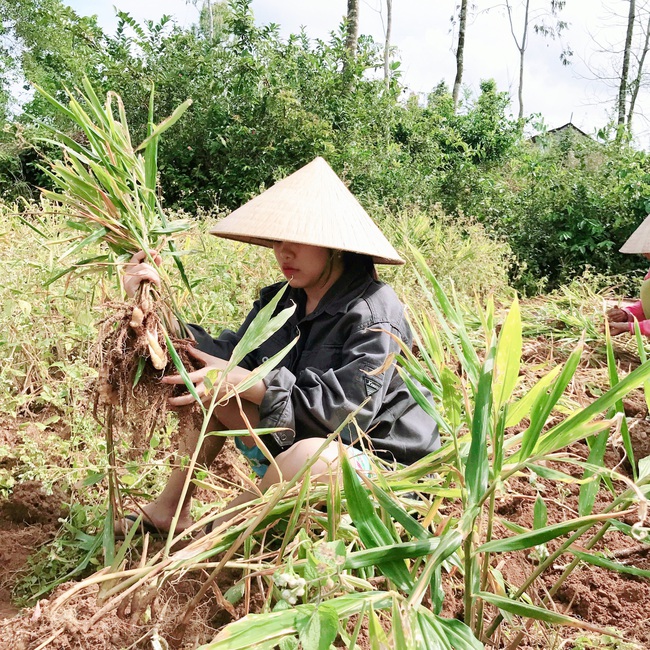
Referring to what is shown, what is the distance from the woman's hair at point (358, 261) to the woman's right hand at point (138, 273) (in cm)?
56

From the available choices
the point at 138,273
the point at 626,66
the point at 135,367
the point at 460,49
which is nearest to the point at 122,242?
the point at 138,273

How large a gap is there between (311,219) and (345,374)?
436 millimetres

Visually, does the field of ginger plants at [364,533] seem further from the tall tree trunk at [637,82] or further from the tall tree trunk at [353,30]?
the tall tree trunk at [637,82]

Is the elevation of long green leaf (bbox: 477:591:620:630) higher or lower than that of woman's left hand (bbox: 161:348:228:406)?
lower

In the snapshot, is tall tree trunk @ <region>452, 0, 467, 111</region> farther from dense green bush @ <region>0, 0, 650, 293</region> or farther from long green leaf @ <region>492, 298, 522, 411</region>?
long green leaf @ <region>492, 298, 522, 411</region>

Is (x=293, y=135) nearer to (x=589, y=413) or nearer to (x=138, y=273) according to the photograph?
(x=138, y=273)

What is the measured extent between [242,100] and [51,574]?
7236 millimetres

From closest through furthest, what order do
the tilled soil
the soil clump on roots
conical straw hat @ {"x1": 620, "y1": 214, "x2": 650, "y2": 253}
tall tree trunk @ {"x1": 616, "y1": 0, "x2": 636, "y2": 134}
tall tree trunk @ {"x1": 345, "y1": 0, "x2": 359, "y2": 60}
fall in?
the tilled soil → the soil clump on roots → conical straw hat @ {"x1": 620, "y1": 214, "x2": 650, "y2": 253} → tall tree trunk @ {"x1": 345, "y1": 0, "x2": 359, "y2": 60} → tall tree trunk @ {"x1": 616, "y1": 0, "x2": 636, "y2": 134}

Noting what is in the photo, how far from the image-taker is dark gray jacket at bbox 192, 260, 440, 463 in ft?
5.05

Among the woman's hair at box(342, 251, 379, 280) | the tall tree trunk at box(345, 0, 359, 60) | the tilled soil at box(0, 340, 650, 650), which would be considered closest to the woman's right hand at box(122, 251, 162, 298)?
the tilled soil at box(0, 340, 650, 650)

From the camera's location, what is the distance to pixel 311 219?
174cm

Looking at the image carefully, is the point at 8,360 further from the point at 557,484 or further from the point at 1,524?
the point at 557,484

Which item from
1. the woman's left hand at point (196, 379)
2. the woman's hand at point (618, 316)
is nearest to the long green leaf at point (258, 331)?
the woman's left hand at point (196, 379)

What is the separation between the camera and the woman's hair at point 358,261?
1858 mm
